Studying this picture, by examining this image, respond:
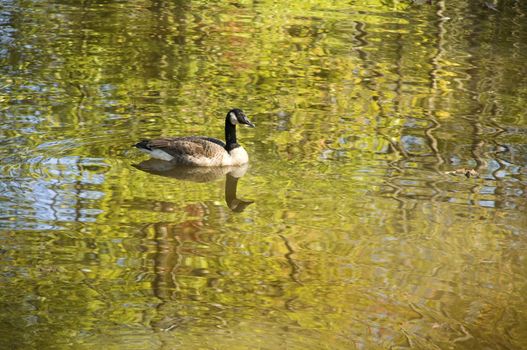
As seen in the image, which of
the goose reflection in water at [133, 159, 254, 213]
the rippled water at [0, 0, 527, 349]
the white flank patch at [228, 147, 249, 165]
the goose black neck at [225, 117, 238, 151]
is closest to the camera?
the rippled water at [0, 0, 527, 349]

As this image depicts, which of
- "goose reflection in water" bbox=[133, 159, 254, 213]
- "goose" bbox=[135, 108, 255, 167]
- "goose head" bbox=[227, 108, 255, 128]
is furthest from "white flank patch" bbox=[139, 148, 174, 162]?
"goose head" bbox=[227, 108, 255, 128]

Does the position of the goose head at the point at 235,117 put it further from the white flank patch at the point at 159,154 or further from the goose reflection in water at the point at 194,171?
the white flank patch at the point at 159,154

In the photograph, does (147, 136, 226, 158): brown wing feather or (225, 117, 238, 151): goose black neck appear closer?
(147, 136, 226, 158): brown wing feather

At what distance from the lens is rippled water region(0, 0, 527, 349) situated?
8820 millimetres

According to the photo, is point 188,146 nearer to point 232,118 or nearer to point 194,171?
point 194,171

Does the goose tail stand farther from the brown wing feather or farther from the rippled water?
the rippled water

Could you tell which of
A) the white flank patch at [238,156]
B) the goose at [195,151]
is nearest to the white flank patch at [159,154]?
the goose at [195,151]

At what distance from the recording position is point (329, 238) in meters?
10.6

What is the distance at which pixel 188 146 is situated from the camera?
1284 centimetres

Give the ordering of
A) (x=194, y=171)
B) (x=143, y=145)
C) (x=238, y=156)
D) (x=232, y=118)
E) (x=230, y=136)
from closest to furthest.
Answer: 1. (x=143, y=145)
2. (x=238, y=156)
3. (x=194, y=171)
4. (x=230, y=136)
5. (x=232, y=118)

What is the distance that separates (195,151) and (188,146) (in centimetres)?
11

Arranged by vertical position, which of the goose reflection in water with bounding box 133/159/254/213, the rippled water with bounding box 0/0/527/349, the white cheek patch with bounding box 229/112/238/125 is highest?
the white cheek patch with bounding box 229/112/238/125

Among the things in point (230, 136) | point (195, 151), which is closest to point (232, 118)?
point (230, 136)

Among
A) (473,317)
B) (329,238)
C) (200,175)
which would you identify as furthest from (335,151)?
(473,317)
